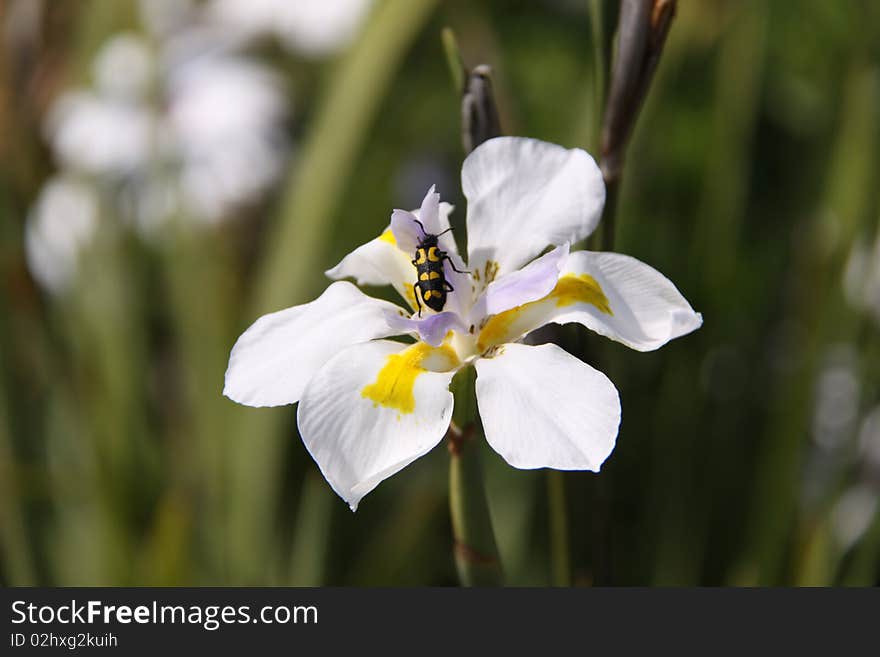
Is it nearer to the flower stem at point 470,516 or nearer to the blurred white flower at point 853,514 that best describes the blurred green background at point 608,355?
the blurred white flower at point 853,514

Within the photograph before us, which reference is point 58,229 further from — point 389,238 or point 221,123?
point 389,238

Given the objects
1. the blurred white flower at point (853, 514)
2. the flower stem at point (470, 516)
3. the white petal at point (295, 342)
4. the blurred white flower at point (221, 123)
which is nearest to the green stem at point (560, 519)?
the flower stem at point (470, 516)

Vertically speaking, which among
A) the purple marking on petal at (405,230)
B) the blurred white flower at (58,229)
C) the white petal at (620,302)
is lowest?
the blurred white flower at (58,229)

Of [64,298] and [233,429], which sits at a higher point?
[64,298]

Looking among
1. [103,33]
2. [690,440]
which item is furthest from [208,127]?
[690,440]

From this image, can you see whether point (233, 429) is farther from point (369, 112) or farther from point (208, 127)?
point (208, 127)

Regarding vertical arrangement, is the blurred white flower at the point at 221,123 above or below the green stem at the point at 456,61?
below
